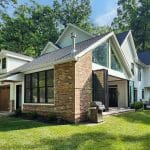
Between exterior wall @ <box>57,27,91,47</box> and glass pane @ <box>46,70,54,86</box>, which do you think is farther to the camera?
exterior wall @ <box>57,27,91,47</box>

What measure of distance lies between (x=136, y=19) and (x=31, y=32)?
18.8m

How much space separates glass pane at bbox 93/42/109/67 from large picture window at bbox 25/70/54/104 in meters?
3.05

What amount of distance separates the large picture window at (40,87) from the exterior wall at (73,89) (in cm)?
71

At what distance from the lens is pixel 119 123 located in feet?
46.8

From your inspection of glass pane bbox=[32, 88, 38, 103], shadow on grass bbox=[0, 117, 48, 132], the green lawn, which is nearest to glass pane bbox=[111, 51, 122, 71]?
glass pane bbox=[32, 88, 38, 103]

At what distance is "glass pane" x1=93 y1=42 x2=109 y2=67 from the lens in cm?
1705

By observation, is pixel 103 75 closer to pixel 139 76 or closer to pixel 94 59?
pixel 94 59

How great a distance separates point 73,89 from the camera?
14305 mm

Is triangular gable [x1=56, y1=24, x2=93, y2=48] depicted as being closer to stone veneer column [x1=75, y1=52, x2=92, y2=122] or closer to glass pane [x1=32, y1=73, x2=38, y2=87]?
glass pane [x1=32, y1=73, x2=38, y2=87]

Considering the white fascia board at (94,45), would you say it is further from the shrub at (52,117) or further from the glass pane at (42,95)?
the glass pane at (42,95)

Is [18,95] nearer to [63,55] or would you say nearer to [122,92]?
[63,55]

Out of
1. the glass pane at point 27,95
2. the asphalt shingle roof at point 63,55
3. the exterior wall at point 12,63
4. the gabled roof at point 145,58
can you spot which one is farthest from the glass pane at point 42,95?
the gabled roof at point 145,58

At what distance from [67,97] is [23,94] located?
5851mm

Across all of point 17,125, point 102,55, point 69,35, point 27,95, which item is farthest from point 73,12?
point 17,125
